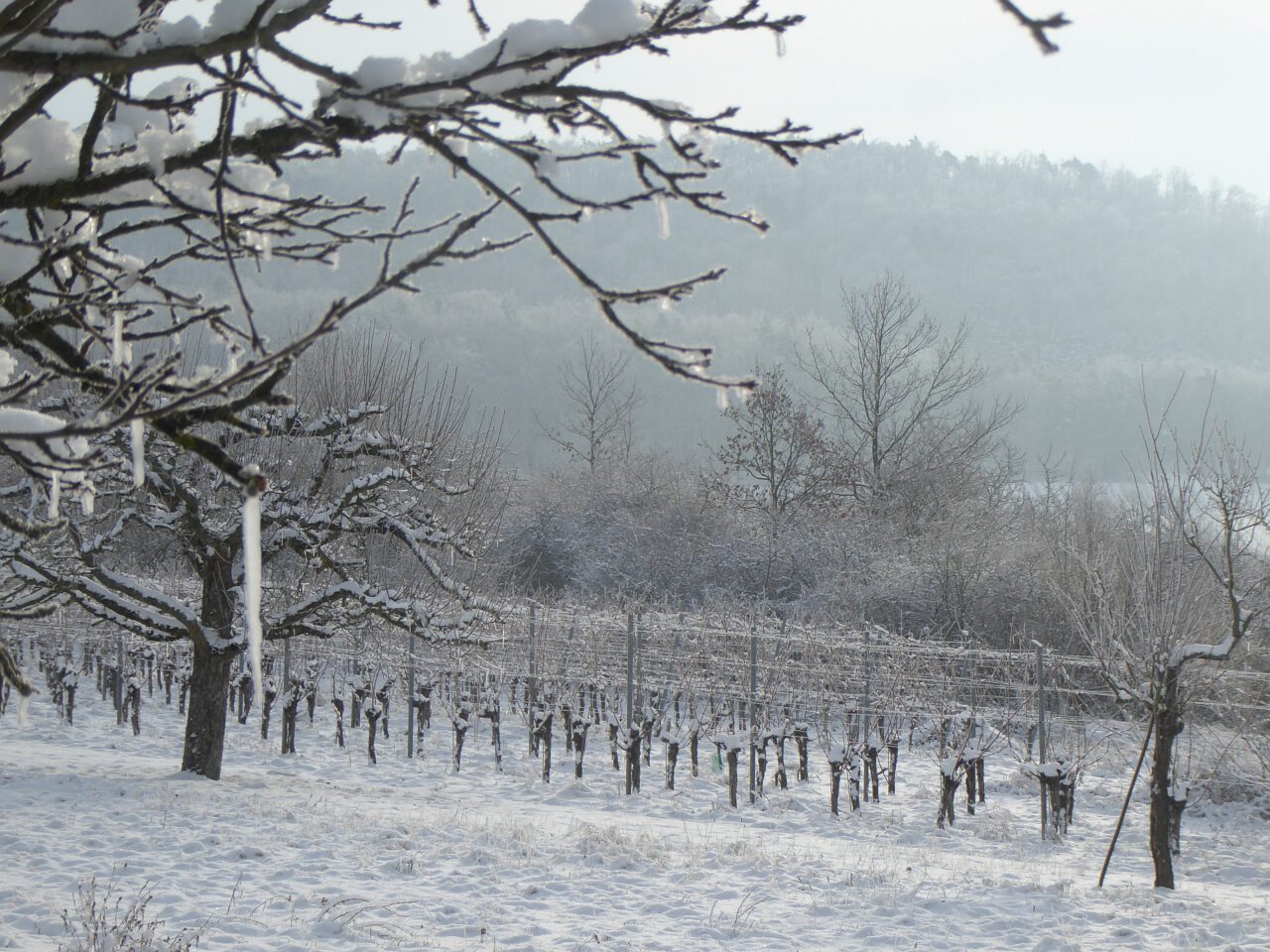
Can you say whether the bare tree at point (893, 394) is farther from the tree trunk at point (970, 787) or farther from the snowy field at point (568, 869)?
the snowy field at point (568, 869)

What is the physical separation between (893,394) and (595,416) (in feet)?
36.7

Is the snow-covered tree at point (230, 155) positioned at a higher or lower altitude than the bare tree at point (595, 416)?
lower

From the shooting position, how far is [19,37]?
4.82 ft

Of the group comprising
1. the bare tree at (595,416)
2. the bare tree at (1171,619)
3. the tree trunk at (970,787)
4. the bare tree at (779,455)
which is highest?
the bare tree at (595,416)

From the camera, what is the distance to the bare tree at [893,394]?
23.1 m

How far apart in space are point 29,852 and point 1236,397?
1883 inches

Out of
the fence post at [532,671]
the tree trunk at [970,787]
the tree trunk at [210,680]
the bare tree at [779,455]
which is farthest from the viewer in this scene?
the bare tree at [779,455]

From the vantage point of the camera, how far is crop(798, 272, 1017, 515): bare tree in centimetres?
2314

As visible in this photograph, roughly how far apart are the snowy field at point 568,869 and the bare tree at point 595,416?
21.0 metres

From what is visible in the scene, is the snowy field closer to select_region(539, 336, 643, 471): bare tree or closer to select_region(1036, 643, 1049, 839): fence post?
select_region(1036, 643, 1049, 839): fence post

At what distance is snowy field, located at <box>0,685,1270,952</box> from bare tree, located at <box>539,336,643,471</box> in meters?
21.0

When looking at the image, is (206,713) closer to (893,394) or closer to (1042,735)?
(1042,735)

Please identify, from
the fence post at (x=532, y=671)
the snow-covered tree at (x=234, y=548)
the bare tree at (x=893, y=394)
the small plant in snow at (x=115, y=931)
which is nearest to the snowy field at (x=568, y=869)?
the small plant in snow at (x=115, y=931)

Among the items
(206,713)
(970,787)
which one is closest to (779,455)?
(970,787)
